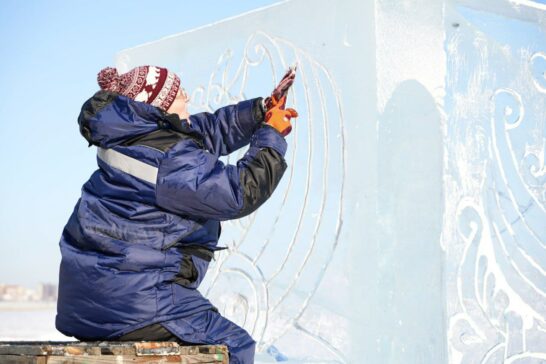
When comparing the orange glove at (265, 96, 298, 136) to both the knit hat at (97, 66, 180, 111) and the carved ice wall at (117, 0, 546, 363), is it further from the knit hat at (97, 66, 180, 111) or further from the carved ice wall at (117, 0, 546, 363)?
the carved ice wall at (117, 0, 546, 363)

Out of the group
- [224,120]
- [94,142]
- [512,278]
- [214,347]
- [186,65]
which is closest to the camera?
[214,347]

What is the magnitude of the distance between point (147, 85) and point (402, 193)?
1.28 metres

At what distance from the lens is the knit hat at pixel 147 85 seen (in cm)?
223

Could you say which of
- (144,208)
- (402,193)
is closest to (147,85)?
(144,208)

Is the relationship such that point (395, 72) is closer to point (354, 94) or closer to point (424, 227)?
point (354, 94)

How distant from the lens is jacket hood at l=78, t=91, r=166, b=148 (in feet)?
7.04

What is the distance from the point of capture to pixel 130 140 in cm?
217

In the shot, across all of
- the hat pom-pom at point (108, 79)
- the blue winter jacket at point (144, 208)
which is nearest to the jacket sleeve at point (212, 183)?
the blue winter jacket at point (144, 208)

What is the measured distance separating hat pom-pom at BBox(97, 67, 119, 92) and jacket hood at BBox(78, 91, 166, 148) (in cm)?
7

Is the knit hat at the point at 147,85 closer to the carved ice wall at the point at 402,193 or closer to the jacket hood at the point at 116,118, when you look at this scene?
the jacket hood at the point at 116,118

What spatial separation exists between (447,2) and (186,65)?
1.60 metres

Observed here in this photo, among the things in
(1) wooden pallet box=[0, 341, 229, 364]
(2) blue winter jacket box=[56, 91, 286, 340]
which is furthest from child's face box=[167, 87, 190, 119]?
(1) wooden pallet box=[0, 341, 229, 364]

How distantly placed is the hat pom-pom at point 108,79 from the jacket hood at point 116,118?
0.23 feet

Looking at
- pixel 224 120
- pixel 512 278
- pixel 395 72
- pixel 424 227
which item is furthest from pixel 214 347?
pixel 512 278
